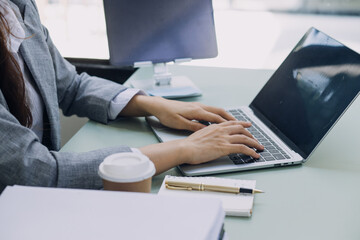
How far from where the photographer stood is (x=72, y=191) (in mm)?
618

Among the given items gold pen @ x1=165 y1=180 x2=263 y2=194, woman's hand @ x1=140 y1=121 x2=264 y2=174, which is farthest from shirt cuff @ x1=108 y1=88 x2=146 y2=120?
gold pen @ x1=165 y1=180 x2=263 y2=194

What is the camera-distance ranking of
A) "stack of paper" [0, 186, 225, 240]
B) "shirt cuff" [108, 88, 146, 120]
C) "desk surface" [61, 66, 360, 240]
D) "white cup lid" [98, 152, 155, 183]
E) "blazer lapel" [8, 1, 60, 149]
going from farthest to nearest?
"shirt cuff" [108, 88, 146, 120]
"blazer lapel" [8, 1, 60, 149]
"desk surface" [61, 66, 360, 240]
"white cup lid" [98, 152, 155, 183]
"stack of paper" [0, 186, 225, 240]

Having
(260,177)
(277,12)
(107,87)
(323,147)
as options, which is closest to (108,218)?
(260,177)

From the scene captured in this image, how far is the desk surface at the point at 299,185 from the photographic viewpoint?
0.82m

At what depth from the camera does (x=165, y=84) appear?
154 cm

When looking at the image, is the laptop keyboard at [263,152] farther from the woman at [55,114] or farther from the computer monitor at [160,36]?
the computer monitor at [160,36]

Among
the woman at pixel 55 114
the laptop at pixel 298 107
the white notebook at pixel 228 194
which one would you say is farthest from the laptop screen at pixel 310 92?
the white notebook at pixel 228 194

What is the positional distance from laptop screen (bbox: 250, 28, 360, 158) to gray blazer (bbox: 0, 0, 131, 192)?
40 centimetres

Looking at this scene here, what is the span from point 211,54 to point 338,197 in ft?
2.43

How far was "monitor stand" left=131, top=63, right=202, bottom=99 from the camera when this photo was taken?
1.46 meters

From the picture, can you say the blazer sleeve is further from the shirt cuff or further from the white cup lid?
the shirt cuff

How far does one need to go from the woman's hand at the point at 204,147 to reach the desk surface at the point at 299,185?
0.13ft

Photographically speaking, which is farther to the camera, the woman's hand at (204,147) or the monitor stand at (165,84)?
the monitor stand at (165,84)

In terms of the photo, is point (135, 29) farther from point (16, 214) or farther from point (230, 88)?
point (16, 214)
